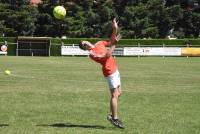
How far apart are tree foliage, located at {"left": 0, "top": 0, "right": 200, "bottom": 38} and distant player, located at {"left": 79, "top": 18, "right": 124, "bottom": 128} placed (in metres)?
53.8

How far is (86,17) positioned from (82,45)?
56.7 meters

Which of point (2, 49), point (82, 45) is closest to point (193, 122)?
point (82, 45)

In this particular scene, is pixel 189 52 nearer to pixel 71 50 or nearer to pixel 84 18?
pixel 71 50

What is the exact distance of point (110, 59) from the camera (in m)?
11.8

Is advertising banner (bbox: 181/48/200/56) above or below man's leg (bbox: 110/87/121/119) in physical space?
below

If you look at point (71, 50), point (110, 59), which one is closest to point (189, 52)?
point (71, 50)

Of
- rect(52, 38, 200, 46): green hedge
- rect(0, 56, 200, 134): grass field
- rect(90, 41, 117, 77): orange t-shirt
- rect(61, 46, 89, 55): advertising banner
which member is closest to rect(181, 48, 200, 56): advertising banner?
rect(52, 38, 200, 46): green hedge

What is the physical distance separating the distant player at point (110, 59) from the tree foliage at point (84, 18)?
2120 inches

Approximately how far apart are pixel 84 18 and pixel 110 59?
56.2 metres

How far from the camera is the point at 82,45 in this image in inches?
457

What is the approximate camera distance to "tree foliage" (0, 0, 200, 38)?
67.3 meters

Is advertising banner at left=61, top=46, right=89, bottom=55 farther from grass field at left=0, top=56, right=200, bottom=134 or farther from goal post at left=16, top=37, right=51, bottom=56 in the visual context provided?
grass field at left=0, top=56, right=200, bottom=134

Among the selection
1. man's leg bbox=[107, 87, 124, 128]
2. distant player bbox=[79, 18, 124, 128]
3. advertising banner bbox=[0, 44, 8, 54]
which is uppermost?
distant player bbox=[79, 18, 124, 128]

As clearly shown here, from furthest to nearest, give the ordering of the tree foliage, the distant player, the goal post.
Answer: the tree foliage → the goal post → the distant player
